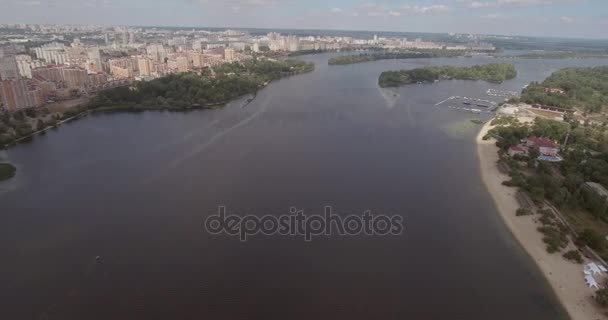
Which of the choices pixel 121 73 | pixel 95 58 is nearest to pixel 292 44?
pixel 95 58

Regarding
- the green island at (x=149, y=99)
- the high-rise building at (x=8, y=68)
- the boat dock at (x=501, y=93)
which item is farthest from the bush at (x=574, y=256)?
the high-rise building at (x=8, y=68)

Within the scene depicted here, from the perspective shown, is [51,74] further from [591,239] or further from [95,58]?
[591,239]

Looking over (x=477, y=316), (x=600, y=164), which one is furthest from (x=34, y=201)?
(x=600, y=164)

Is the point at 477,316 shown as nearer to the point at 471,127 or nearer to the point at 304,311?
the point at 304,311

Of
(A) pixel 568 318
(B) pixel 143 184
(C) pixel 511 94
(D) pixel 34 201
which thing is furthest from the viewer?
(C) pixel 511 94

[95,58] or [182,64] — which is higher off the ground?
[95,58]

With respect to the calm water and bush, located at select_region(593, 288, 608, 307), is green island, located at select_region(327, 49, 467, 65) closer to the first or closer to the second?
the calm water
